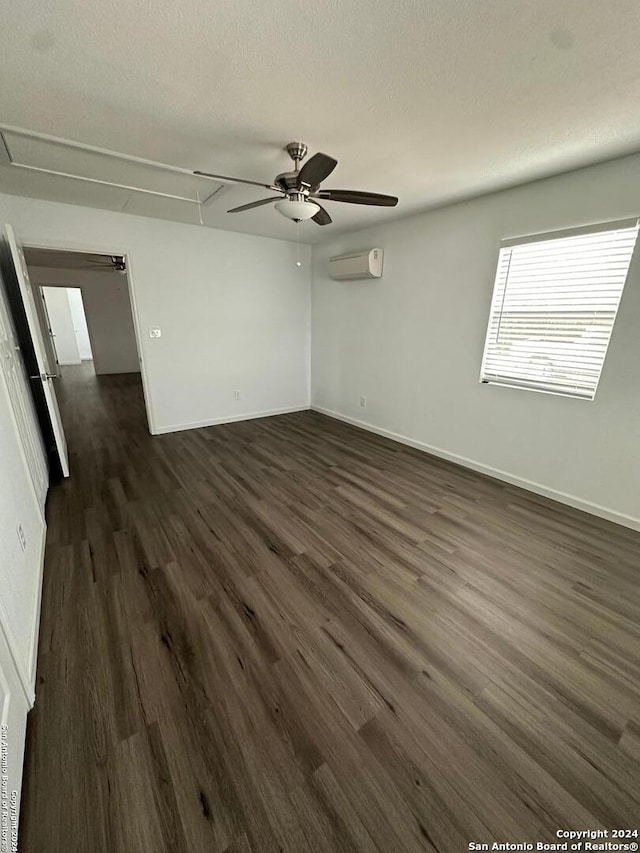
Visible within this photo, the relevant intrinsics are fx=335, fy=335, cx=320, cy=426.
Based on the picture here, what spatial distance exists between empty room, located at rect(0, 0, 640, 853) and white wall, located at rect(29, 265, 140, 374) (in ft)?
18.3

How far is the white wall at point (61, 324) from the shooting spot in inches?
380

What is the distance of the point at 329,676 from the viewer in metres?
1.45

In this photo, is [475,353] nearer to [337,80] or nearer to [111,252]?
[337,80]

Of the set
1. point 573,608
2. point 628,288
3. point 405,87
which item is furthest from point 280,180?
point 573,608

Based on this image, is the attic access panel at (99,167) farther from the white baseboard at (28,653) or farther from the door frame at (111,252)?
the white baseboard at (28,653)

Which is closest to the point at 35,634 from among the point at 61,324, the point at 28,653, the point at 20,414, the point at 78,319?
the point at 28,653

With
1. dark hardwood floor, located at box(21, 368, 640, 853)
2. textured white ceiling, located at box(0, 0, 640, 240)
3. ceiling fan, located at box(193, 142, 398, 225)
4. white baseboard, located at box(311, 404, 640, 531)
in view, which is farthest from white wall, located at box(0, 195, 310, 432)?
ceiling fan, located at box(193, 142, 398, 225)

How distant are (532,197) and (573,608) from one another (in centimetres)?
301

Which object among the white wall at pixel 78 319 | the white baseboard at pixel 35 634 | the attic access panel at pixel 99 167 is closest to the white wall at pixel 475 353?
the attic access panel at pixel 99 167

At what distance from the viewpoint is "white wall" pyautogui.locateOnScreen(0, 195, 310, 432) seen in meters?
3.56

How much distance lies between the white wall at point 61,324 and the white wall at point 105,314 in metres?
1.72

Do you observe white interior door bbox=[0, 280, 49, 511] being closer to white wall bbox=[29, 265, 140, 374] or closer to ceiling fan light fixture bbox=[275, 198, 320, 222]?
ceiling fan light fixture bbox=[275, 198, 320, 222]

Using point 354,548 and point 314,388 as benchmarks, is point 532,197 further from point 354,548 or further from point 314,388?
point 314,388

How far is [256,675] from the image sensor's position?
1.45 m
